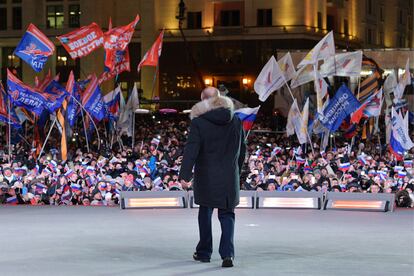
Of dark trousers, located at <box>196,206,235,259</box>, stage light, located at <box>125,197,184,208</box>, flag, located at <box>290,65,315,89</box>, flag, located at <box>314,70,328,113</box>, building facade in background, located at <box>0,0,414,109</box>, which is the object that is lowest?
stage light, located at <box>125,197,184,208</box>

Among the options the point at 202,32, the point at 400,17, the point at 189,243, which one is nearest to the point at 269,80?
the point at 189,243

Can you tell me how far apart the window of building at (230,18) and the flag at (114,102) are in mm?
41731

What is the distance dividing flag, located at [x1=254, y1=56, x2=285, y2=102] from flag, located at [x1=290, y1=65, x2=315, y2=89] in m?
1.52

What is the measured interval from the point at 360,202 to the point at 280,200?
1268 mm

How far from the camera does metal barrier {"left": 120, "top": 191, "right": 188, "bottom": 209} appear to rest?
46.8 feet

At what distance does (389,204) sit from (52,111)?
15336 millimetres

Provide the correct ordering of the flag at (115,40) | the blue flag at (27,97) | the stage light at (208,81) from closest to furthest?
the blue flag at (27,97)
the flag at (115,40)
the stage light at (208,81)

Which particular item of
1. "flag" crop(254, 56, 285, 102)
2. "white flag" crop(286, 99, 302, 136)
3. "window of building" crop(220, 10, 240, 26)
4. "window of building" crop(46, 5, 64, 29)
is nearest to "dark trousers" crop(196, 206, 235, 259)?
"white flag" crop(286, 99, 302, 136)

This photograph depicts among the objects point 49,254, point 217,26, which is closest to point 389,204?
point 49,254

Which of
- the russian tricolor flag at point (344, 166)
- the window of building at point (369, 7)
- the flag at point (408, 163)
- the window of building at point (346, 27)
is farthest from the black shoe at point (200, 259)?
the window of building at point (369, 7)

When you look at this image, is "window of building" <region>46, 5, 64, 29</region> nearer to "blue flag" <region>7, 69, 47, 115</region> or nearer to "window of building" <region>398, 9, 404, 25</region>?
"window of building" <region>398, 9, 404, 25</region>

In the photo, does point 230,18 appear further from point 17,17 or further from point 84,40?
point 84,40

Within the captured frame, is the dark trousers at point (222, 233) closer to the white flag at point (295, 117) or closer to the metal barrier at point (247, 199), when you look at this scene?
the metal barrier at point (247, 199)

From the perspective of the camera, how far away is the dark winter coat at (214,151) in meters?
8.37
